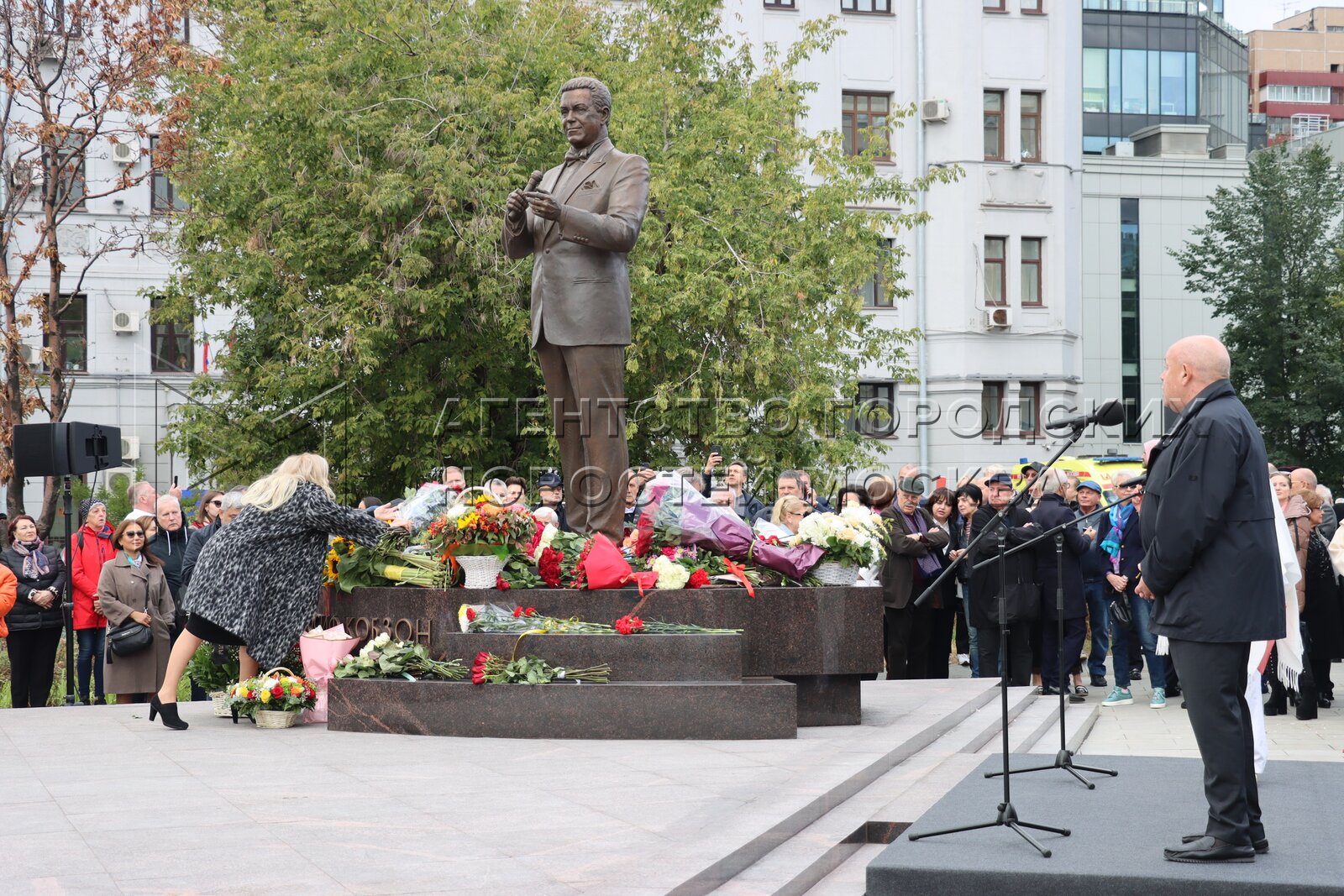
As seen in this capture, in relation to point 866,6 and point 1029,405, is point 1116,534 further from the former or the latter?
point 866,6

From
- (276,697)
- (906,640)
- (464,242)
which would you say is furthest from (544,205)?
(464,242)

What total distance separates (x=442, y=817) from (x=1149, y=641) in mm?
8148

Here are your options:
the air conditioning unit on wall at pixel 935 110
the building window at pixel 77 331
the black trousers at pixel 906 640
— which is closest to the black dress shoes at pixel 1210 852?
the black trousers at pixel 906 640

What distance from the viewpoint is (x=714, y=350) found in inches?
852

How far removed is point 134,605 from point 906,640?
21.0 feet

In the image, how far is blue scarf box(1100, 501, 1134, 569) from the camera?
13.7 metres

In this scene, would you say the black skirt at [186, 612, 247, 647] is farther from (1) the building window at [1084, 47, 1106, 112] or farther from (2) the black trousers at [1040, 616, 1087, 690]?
(1) the building window at [1084, 47, 1106, 112]

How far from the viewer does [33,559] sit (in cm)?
1230

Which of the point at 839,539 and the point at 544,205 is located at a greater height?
the point at 544,205

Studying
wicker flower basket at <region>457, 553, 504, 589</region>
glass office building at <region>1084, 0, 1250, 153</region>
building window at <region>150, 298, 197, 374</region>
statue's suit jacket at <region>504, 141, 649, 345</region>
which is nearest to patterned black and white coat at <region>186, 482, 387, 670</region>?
wicker flower basket at <region>457, 553, 504, 589</region>

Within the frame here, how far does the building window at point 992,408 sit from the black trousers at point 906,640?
24.2 m

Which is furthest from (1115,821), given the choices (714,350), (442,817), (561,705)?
(714,350)

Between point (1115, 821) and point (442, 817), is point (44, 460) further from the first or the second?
point (1115, 821)

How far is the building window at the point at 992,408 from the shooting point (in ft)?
123
